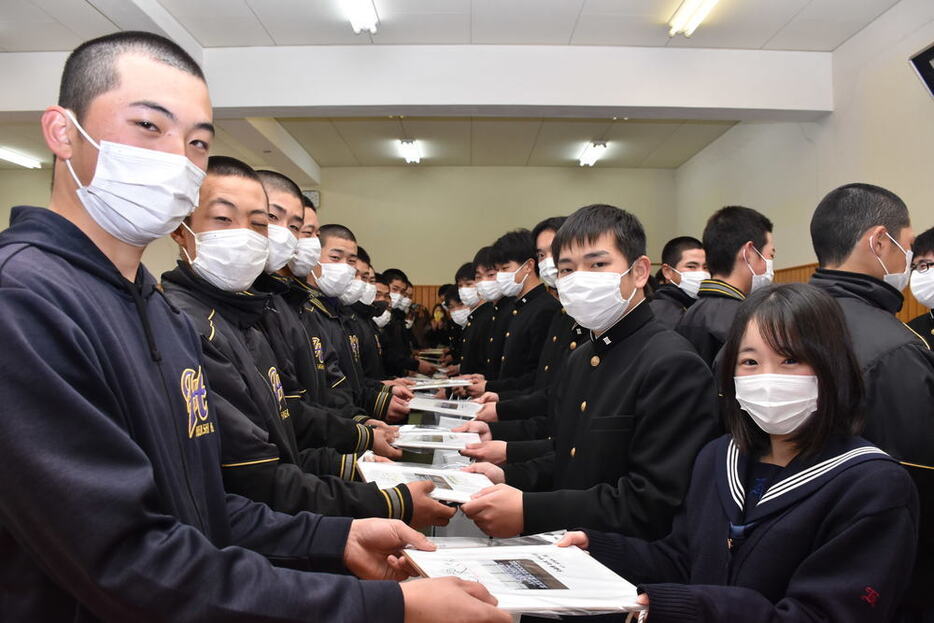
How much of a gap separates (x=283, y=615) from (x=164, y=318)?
70 centimetres

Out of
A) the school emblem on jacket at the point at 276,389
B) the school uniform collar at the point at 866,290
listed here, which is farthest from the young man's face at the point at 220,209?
the school uniform collar at the point at 866,290

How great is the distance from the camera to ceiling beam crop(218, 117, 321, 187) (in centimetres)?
909

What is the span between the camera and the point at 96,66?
129cm

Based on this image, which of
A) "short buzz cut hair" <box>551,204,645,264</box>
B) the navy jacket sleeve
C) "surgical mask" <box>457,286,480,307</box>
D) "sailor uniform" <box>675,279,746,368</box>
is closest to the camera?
the navy jacket sleeve

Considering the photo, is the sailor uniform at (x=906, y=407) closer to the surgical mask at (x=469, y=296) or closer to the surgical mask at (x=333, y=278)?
the surgical mask at (x=333, y=278)

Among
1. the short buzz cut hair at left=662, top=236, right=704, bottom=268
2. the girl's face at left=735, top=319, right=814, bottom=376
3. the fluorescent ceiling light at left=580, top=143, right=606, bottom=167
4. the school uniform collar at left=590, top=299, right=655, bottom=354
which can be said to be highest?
the fluorescent ceiling light at left=580, top=143, right=606, bottom=167

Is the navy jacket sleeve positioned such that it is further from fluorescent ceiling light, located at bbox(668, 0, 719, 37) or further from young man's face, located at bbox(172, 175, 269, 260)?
fluorescent ceiling light, located at bbox(668, 0, 719, 37)

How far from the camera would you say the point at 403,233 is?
14102 mm

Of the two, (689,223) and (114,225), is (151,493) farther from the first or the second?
(689,223)

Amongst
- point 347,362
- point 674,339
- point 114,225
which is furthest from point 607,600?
point 347,362

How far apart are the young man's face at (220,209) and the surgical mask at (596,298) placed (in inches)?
48.2

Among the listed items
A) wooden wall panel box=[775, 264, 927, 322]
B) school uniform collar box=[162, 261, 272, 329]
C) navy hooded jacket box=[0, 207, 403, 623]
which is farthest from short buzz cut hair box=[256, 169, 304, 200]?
Answer: wooden wall panel box=[775, 264, 927, 322]

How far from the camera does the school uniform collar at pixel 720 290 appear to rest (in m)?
3.51

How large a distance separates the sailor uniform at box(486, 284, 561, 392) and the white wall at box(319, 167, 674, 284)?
29.2 ft
